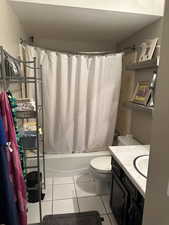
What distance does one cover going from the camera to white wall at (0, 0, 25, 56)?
147cm

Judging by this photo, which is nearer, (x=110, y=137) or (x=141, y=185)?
(x=141, y=185)

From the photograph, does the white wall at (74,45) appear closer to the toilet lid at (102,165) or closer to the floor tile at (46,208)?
the toilet lid at (102,165)

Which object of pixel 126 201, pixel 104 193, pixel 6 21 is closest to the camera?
pixel 126 201

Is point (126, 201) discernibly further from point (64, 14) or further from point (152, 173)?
point (64, 14)

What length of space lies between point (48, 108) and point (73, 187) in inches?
46.2

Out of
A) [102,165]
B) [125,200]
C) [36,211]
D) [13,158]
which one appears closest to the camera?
[13,158]

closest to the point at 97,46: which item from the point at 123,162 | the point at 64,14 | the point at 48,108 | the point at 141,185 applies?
the point at 64,14

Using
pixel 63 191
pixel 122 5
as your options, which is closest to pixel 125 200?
pixel 63 191

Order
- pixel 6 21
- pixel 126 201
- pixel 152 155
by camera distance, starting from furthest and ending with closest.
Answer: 1. pixel 6 21
2. pixel 126 201
3. pixel 152 155

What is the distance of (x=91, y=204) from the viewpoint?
6.59ft

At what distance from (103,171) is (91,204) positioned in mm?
424

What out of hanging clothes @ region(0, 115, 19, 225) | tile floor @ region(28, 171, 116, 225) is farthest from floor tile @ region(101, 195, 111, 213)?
hanging clothes @ region(0, 115, 19, 225)

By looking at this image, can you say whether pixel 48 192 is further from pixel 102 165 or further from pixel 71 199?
pixel 102 165

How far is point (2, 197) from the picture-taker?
985 millimetres
